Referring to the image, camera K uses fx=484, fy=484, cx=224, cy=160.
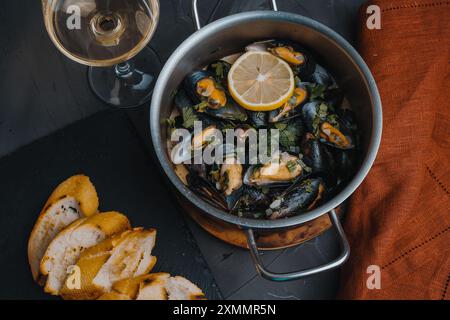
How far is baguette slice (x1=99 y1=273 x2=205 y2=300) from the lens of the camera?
1117 mm

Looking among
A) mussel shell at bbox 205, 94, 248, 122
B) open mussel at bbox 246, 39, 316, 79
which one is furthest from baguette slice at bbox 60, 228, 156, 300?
open mussel at bbox 246, 39, 316, 79

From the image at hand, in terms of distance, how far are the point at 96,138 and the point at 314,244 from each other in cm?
65

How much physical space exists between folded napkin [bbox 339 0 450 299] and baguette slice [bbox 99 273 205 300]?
386 mm

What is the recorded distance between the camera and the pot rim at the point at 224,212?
997mm

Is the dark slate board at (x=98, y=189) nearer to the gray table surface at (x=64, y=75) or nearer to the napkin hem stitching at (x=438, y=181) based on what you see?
→ the gray table surface at (x=64, y=75)

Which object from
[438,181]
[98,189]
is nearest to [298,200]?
[438,181]

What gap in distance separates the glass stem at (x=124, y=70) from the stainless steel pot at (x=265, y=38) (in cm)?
19

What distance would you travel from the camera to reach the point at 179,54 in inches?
43.6

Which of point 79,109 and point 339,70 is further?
point 79,109

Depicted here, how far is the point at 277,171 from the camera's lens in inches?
43.8

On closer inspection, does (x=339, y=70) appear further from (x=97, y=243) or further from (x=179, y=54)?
(x=97, y=243)

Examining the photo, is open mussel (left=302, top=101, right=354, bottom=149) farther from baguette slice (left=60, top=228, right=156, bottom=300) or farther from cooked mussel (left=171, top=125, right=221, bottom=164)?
baguette slice (left=60, top=228, right=156, bottom=300)

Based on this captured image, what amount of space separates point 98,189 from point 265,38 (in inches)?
23.1
